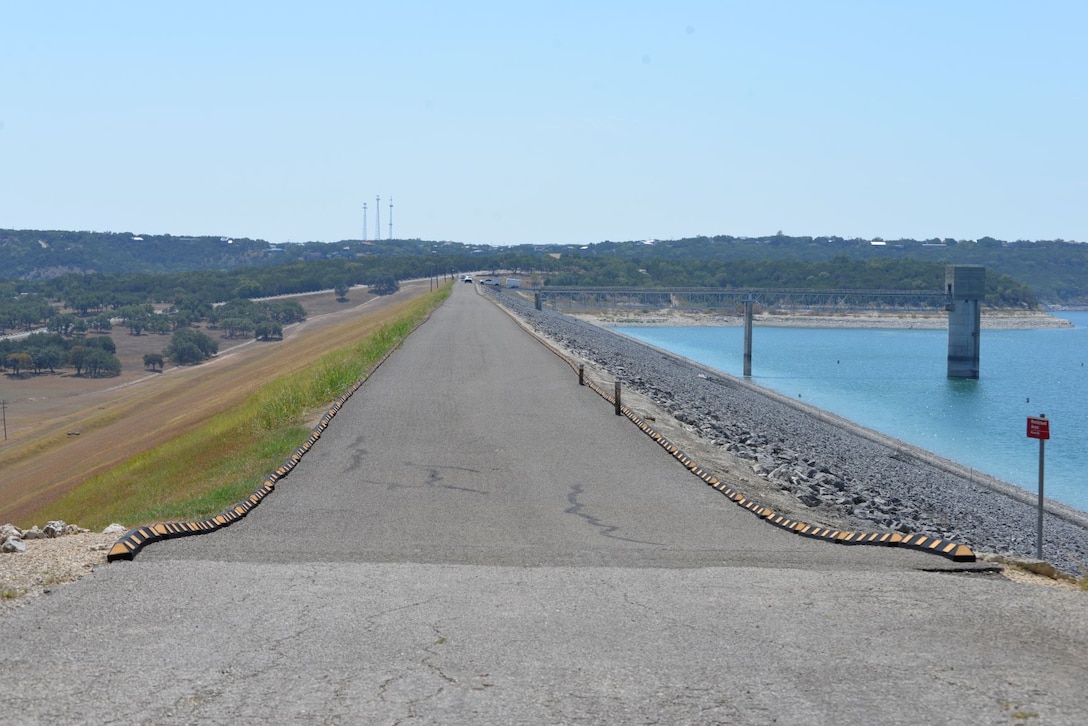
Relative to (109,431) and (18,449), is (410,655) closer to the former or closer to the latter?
(109,431)

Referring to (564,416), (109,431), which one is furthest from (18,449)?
(564,416)

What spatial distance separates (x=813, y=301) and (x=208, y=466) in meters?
139

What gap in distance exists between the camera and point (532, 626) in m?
7.51

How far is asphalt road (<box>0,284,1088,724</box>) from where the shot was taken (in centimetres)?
601

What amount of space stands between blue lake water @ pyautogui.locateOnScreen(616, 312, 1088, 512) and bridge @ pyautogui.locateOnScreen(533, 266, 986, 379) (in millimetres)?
2516

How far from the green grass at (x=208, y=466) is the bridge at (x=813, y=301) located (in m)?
50.0

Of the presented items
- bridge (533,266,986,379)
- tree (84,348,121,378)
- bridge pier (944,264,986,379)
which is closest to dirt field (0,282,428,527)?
tree (84,348,121,378)

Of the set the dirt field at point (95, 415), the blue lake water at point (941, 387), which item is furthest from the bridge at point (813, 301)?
the dirt field at point (95, 415)

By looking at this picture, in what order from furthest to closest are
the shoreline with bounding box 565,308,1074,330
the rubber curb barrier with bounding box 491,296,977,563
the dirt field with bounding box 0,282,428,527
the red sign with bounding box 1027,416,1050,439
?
1. the shoreline with bounding box 565,308,1074,330
2. the dirt field with bounding box 0,282,428,527
3. the red sign with bounding box 1027,416,1050,439
4. the rubber curb barrier with bounding box 491,296,977,563

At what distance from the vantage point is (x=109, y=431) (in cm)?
3753

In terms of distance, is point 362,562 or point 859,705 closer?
point 859,705

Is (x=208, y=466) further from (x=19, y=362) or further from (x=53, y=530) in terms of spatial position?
(x=19, y=362)

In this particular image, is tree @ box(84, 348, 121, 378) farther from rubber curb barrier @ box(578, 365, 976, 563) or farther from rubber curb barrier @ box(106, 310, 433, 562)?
rubber curb barrier @ box(578, 365, 976, 563)

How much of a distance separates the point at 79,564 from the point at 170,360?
76995 millimetres
